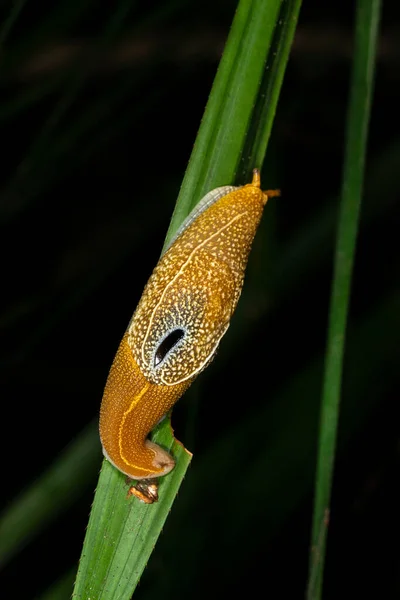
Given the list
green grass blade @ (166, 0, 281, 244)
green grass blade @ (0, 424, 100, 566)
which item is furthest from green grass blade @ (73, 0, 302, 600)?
green grass blade @ (0, 424, 100, 566)

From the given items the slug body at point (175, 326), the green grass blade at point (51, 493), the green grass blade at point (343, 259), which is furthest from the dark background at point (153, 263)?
the slug body at point (175, 326)

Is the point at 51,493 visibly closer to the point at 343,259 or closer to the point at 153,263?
the point at 343,259

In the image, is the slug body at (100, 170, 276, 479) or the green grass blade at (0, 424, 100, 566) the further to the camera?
the green grass blade at (0, 424, 100, 566)

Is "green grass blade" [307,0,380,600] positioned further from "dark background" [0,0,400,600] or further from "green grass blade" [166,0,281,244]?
"dark background" [0,0,400,600]

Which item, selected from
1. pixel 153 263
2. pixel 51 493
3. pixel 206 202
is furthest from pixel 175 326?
pixel 153 263

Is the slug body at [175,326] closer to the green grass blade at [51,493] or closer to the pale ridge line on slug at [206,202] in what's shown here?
the pale ridge line on slug at [206,202]

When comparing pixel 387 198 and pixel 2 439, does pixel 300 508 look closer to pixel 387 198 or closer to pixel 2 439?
pixel 2 439
